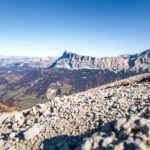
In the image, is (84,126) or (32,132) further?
(32,132)

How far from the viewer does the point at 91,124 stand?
2216 cm

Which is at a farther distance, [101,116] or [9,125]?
[9,125]

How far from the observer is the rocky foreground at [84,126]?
16.3m

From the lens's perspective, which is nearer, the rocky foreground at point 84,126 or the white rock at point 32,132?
the rocky foreground at point 84,126

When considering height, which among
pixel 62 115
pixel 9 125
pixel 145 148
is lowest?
pixel 9 125

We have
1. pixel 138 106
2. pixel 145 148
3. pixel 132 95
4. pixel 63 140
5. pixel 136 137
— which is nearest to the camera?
pixel 145 148

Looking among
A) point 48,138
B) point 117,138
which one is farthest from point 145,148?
point 48,138

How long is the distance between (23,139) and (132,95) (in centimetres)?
1092

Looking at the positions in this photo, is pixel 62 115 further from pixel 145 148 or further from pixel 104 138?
pixel 145 148

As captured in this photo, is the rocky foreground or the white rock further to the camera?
the white rock

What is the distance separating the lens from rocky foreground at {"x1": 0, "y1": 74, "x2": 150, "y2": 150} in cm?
1633

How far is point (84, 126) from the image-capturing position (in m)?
22.3

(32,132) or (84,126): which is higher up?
(84,126)

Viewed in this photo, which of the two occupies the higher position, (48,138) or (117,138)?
(117,138)
